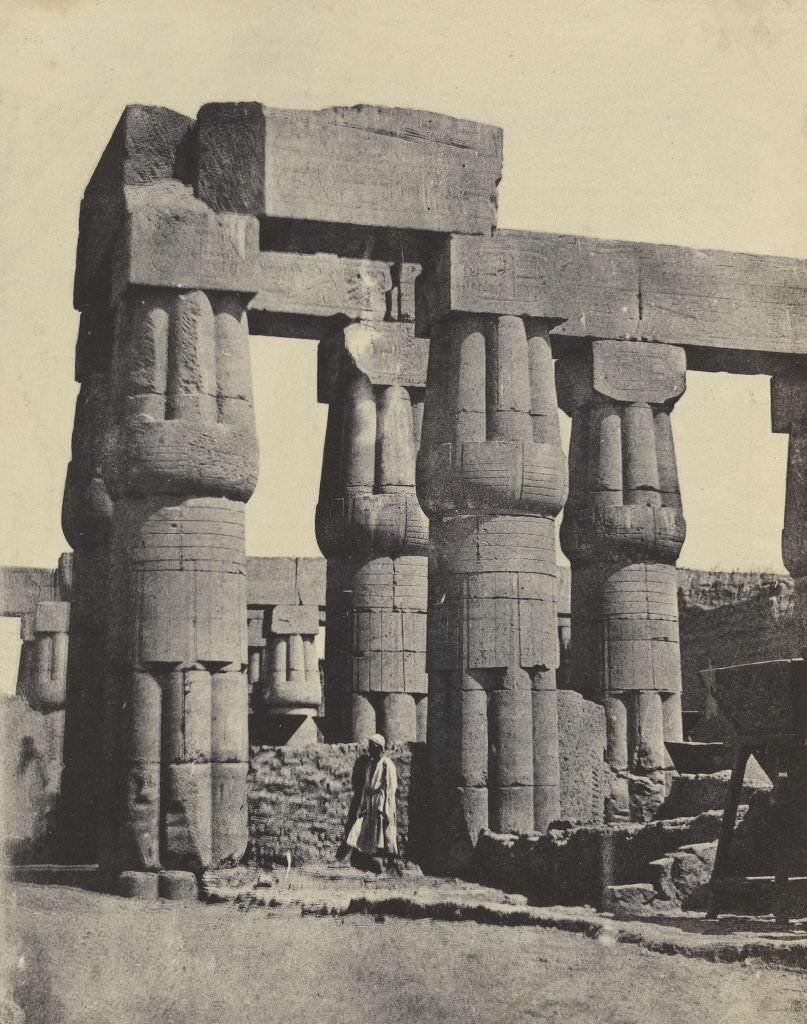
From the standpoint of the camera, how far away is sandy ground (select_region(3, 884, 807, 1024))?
10.4m

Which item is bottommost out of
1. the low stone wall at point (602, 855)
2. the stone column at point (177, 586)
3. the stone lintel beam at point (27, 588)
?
the low stone wall at point (602, 855)

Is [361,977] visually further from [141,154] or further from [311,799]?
[141,154]

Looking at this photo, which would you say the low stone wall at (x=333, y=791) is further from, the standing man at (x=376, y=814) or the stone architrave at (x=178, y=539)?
the stone architrave at (x=178, y=539)

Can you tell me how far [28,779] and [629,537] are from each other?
843cm

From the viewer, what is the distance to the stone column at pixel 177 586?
15.4 m

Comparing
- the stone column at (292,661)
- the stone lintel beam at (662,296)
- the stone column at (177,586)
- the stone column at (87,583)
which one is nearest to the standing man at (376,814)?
the stone column at (177,586)

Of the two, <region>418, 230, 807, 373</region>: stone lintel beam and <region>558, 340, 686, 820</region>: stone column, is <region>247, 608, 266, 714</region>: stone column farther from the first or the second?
<region>418, 230, 807, 373</region>: stone lintel beam

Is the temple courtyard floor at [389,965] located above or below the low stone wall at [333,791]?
below

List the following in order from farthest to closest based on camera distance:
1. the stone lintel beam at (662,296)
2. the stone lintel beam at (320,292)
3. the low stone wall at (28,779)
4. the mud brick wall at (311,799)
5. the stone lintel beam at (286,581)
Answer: the stone lintel beam at (286,581)
the stone lintel beam at (320,292)
the low stone wall at (28,779)
the stone lintel beam at (662,296)
the mud brick wall at (311,799)

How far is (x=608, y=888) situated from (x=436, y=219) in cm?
664

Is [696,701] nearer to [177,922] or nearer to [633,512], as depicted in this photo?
[633,512]

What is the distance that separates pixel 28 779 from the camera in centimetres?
2261

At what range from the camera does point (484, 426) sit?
1709 centimetres

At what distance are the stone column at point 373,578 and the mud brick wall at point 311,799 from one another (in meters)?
3.83
